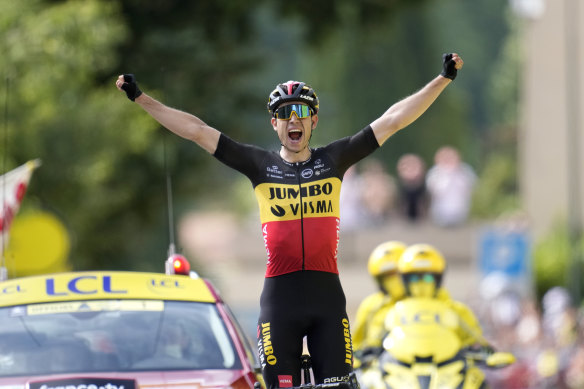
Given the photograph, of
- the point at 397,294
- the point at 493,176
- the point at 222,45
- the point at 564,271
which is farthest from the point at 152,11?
the point at 493,176

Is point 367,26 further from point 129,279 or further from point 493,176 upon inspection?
point 493,176

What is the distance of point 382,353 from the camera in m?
9.74

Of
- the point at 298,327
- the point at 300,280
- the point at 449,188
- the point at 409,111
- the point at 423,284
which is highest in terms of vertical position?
the point at 449,188

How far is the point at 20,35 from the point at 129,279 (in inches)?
356

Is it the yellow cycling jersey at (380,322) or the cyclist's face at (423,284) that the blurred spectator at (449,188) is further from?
the cyclist's face at (423,284)

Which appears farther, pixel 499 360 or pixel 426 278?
pixel 426 278

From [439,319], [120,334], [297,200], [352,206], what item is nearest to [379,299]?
[439,319]

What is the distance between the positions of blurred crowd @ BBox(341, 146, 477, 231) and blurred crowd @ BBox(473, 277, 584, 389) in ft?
13.6

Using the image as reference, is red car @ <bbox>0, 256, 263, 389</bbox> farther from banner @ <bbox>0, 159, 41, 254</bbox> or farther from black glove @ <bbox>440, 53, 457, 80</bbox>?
banner @ <bbox>0, 159, 41, 254</bbox>

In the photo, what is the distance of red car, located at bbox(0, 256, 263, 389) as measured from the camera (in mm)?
6566

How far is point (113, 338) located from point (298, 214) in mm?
1102

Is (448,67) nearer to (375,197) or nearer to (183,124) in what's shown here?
(183,124)

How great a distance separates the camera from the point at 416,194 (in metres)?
27.4

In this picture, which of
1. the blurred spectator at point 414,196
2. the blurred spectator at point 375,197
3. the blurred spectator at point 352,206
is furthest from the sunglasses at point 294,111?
the blurred spectator at point 375,197
